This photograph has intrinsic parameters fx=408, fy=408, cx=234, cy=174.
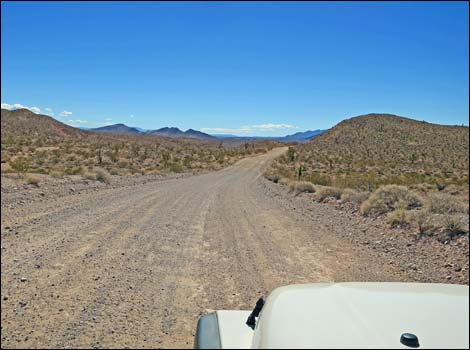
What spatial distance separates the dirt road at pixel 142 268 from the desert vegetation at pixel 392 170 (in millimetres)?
2765

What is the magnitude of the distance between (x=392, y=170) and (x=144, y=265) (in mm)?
34882

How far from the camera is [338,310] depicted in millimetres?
2281

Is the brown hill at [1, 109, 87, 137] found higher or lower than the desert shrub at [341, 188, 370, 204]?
higher

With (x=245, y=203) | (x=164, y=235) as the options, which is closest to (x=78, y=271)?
(x=164, y=235)

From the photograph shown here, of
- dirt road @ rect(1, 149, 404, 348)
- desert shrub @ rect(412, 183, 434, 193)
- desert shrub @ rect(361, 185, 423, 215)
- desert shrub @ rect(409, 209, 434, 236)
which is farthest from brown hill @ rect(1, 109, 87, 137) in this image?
desert shrub @ rect(409, 209, 434, 236)

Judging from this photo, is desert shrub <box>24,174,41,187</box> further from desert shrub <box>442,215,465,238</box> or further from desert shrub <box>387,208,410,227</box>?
desert shrub <box>442,215,465,238</box>

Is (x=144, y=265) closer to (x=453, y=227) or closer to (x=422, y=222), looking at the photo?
(x=422, y=222)

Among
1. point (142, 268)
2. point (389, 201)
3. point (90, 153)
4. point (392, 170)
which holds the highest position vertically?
point (90, 153)

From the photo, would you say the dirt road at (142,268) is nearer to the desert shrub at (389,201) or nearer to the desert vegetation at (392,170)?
the desert shrub at (389,201)

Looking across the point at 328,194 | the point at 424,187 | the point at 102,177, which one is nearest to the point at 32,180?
the point at 102,177

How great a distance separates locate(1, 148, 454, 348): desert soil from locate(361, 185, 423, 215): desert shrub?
28.4 inches

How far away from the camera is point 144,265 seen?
6.68 metres

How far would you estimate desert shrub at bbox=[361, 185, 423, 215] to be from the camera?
1223 cm

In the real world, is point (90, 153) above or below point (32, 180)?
above
